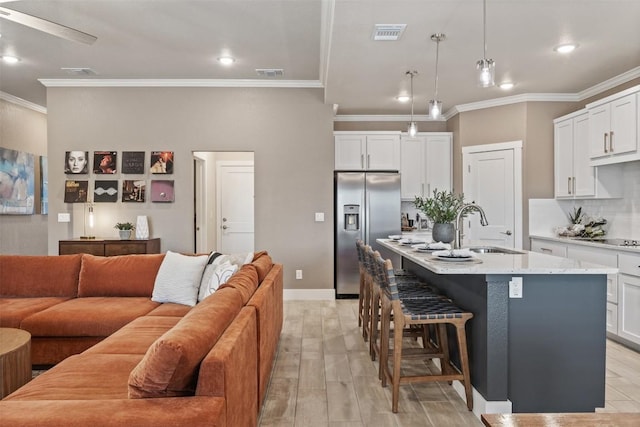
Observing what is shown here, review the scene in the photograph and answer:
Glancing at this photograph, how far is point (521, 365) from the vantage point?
7.99 feet

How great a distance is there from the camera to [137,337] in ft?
8.33

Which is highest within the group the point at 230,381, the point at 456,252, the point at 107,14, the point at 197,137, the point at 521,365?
the point at 107,14

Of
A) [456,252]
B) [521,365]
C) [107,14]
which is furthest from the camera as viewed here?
[107,14]

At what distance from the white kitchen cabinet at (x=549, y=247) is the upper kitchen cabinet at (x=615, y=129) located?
0.97 meters

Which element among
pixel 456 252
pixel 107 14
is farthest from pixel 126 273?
pixel 456 252

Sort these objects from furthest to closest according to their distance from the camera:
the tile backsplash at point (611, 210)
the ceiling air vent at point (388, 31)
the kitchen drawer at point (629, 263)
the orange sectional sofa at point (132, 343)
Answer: the tile backsplash at point (611, 210)
the kitchen drawer at point (629, 263)
the ceiling air vent at point (388, 31)
the orange sectional sofa at point (132, 343)

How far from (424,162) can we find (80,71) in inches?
191

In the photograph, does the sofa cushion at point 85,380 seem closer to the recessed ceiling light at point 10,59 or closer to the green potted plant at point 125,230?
the green potted plant at point 125,230

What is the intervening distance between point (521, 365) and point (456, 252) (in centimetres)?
75

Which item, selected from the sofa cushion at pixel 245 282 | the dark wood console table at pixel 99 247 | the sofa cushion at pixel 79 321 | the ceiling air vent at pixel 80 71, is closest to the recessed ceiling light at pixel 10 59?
the ceiling air vent at pixel 80 71

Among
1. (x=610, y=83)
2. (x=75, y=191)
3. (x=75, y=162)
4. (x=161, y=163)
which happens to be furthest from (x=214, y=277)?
(x=610, y=83)

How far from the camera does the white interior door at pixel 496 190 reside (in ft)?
18.1

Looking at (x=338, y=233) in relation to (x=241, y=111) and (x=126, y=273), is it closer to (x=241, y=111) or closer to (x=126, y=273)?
(x=241, y=111)

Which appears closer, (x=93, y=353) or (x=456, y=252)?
(x=93, y=353)
